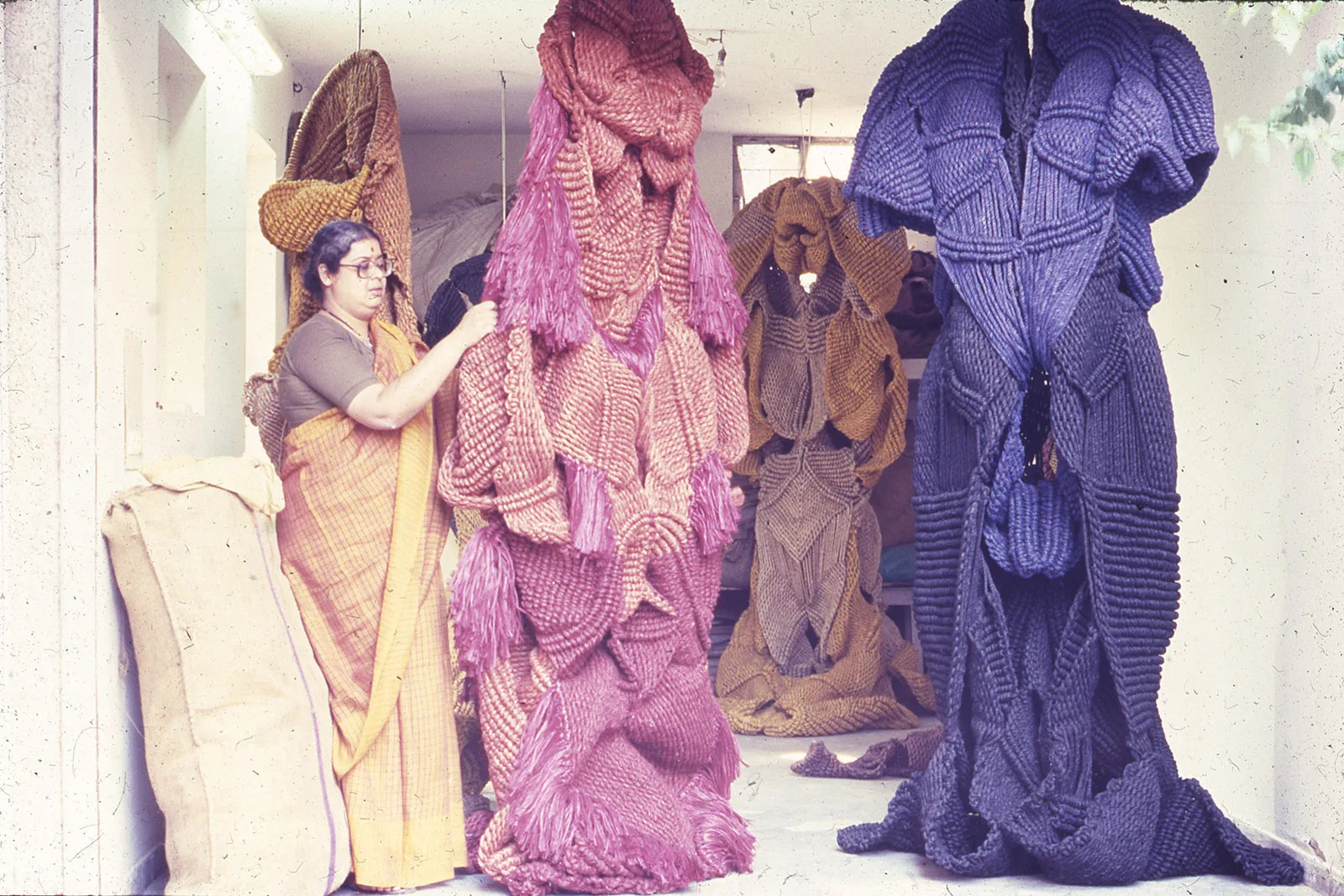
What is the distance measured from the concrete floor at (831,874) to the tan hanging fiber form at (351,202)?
1.24 metres

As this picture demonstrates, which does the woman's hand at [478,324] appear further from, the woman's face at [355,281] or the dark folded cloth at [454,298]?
the dark folded cloth at [454,298]

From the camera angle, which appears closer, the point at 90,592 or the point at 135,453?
the point at 90,592

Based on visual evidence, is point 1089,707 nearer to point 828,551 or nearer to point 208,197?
point 828,551

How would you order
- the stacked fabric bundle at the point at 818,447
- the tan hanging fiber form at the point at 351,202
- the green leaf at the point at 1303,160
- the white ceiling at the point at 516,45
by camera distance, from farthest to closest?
the stacked fabric bundle at the point at 818,447
the white ceiling at the point at 516,45
the tan hanging fiber form at the point at 351,202
the green leaf at the point at 1303,160

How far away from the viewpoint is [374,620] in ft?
9.61

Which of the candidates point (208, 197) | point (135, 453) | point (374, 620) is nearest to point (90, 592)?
point (135, 453)

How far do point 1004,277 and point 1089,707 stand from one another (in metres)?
0.91

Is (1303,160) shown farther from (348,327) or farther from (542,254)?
(348,327)

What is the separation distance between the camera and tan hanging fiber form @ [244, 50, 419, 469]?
133 inches

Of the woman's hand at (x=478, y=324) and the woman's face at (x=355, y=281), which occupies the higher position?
the woman's face at (x=355, y=281)

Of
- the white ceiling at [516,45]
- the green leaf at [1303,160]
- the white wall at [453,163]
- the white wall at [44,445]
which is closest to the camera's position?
the green leaf at [1303,160]

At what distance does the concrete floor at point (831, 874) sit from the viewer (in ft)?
9.33

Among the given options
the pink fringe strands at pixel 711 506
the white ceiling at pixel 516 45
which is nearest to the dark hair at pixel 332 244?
the white ceiling at pixel 516 45

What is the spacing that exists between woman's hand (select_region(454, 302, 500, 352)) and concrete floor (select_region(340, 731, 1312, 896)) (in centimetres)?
108
